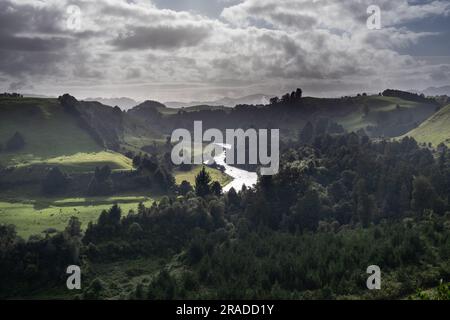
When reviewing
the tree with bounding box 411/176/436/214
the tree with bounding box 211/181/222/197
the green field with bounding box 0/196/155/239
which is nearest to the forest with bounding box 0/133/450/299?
the tree with bounding box 411/176/436/214

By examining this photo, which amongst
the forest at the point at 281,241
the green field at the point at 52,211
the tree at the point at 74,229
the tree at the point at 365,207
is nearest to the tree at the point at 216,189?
the forest at the point at 281,241

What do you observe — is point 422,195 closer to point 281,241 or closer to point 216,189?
point 281,241

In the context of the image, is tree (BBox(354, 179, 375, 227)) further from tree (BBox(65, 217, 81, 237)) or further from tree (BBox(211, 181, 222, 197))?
tree (BBox(65, 217, 81, 237))

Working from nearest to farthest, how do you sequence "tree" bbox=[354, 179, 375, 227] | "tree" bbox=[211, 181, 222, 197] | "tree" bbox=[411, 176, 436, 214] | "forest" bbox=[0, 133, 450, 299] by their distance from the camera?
"forest" bbox=[0, 133, 450, 299]
"tree" bbox=[411, 176, 436, 214]
"tree" bbox=[354, 179, 375, 227]
"tree" bbox=[211, 181, 222, 197]

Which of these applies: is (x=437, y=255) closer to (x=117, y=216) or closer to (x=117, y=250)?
(x=117, y=250)

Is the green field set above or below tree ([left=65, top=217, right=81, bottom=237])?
below

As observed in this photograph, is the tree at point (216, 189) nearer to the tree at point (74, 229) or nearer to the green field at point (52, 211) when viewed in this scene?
the green field at point (52, 211)

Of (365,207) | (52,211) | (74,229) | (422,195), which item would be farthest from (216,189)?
(422,195)
